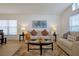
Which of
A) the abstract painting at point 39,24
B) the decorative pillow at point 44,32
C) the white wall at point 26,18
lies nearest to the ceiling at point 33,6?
the white wall at point 26,18

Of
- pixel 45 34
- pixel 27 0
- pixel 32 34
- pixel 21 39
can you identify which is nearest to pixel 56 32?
pixel 45 34

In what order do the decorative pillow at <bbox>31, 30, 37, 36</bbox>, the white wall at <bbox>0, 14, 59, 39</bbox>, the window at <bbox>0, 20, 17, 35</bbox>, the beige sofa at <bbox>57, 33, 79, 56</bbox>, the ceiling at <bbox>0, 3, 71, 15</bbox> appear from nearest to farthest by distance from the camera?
1. the beige sofa at <bbox>57, 33, 79, 56</bbox>
2. the ceiling at <bbox>0, 3, 71, 15</bbox>
3. the decorative pillow at <bbox>31, 30, 37, 36</bbox>
4. the white wall at <bbox>0, 14, 59, 39</bbox>
5. the window at <bbox>0, 20, 17, 35</bbox>

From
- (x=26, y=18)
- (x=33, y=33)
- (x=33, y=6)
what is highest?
(x=33, y=6)

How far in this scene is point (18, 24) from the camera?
11820 mm

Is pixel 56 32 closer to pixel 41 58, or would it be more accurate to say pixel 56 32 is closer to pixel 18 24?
pixel 18 24

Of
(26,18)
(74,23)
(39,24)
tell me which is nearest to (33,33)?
(39,24)

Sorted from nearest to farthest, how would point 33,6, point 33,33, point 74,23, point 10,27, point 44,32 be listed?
point 74,23 → point 33,6 → point 33,33 → point 44,32 → point 10,27

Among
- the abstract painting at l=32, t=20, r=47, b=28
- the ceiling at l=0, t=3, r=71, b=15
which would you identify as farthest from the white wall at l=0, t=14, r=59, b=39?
the ceiling at l=0, t=3, r=71, b=15

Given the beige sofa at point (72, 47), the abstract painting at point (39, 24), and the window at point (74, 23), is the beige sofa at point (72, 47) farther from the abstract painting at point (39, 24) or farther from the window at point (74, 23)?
the abstract painting at point (39, 24)

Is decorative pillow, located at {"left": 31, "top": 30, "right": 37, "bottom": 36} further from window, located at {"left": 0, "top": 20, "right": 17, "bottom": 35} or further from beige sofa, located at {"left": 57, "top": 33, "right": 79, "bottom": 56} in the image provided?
beige sofa, located at {"left": 57, "top": 33, "right": 79, "bottom": 56}

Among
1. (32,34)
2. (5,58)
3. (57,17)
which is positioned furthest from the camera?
(57,17)

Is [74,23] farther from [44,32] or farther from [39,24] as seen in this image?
[39,24]

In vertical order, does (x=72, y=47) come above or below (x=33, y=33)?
below

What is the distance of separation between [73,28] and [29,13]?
414 cm
